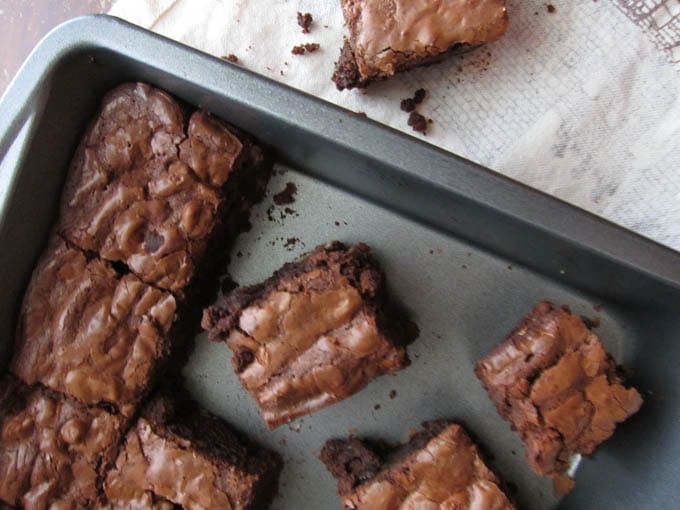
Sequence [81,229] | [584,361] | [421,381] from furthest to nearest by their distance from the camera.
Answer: [421,381] → [81,229] → [584,361]

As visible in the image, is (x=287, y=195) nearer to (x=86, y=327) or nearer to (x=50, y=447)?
(x=86, y=327)

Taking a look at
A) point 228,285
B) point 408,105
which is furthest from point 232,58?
point 228,285

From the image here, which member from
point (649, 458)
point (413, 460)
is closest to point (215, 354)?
point (413, 460)

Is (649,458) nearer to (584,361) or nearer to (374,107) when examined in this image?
(584,361)

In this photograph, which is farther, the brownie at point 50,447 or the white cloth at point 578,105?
the white cloth at point 578,105

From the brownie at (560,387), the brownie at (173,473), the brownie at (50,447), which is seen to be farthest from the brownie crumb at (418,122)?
the brownie at (50,447)

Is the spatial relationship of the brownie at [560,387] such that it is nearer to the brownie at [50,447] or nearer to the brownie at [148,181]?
the brownie at [148,181]

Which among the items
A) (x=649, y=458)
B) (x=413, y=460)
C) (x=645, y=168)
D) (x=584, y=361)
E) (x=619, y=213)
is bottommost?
(x=413, y=460)

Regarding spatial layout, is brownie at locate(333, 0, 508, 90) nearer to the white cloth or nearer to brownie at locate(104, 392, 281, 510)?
the white cloth
